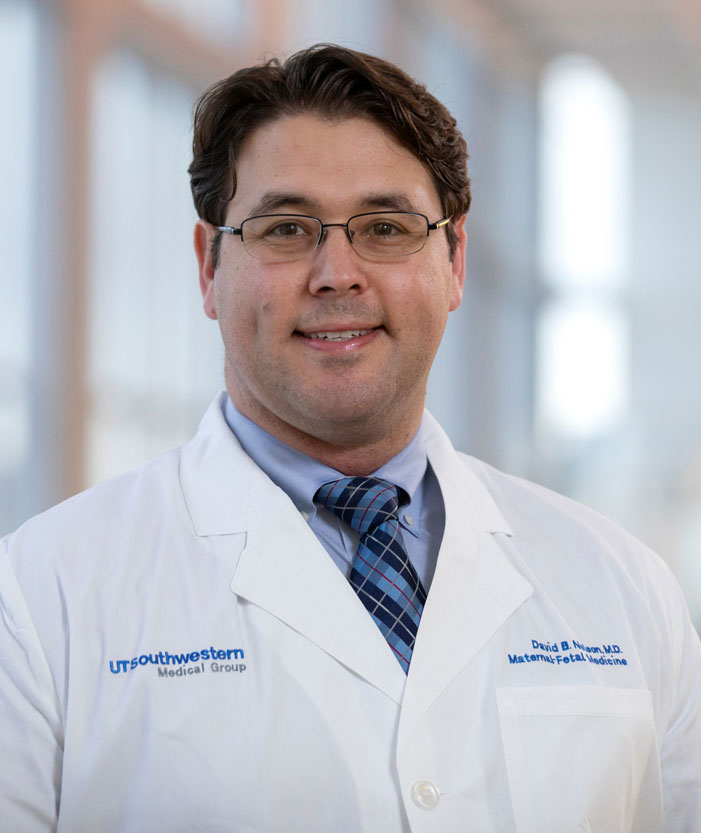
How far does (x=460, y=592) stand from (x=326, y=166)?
24.4 inches

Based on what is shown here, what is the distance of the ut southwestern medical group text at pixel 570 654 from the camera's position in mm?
1336

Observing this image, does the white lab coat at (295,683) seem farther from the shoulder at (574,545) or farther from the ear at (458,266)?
the ear at (458,266)

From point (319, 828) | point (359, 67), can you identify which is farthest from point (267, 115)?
point (319, 828)

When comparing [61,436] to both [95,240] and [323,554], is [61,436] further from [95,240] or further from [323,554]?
[323,554]

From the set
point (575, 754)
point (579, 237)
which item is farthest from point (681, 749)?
point (579, 237)

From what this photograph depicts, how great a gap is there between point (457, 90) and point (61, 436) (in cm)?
264

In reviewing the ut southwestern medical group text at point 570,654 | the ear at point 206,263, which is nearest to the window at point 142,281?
the ear at point 206,263

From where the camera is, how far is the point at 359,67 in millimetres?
1449

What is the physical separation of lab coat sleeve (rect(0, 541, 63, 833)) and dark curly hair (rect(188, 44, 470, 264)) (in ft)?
2.13

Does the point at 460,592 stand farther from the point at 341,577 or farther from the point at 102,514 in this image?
the point at 102,514

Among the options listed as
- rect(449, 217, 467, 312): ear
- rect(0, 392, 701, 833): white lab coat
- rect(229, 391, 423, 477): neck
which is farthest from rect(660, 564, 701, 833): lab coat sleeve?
rect(449, 217, 467, 312): ear

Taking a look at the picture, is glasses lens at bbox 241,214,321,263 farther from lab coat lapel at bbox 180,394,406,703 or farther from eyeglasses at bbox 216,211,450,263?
lab coat lapel at bbox 180,394,406,703

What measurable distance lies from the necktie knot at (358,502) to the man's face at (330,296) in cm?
7

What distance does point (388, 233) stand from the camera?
4.66 ft
